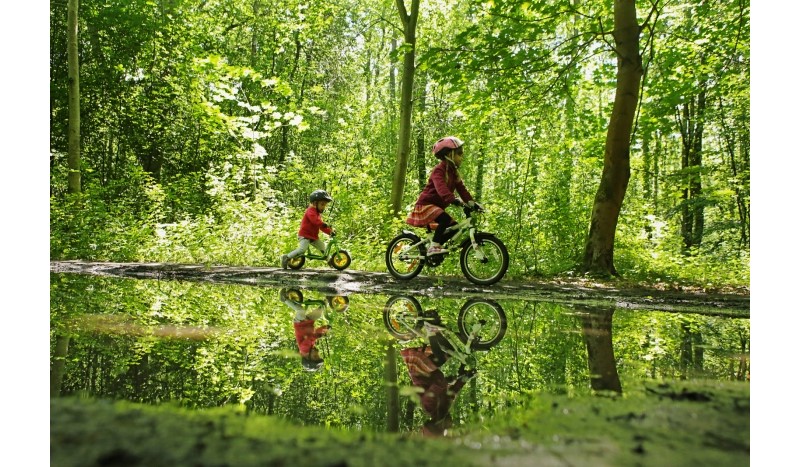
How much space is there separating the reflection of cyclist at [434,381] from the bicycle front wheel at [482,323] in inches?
10.7

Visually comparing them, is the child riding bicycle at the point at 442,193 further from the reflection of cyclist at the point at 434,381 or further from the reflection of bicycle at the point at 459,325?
the reflection of cyclist at the point at 434,381

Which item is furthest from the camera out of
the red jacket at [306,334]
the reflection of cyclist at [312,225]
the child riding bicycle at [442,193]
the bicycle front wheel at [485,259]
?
the reflection of cyclist at [312,225]

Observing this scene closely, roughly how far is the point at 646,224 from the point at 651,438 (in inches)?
440

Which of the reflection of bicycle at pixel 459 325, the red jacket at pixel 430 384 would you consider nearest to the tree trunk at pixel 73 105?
the reflection of bicycle at pixel 459 325

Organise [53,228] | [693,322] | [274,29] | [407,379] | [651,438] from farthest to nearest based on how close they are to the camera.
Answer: [274,29], [53,228], [693,322], [407,379], [651,438]

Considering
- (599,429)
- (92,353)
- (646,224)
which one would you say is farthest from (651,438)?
(646,224)

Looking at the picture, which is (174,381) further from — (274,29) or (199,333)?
(274,29)

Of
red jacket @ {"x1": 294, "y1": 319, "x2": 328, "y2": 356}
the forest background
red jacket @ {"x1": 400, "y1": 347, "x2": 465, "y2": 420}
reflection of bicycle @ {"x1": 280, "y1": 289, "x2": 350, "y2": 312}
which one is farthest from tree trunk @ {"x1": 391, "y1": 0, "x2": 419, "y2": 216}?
red jacket @ {"x1": 400, "y1": 347, "x2": 465, "y2": 420}

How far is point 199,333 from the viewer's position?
11.2ft

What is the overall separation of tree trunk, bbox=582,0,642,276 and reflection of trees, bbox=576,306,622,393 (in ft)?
10.6

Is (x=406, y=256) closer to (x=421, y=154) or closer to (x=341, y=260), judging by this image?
(x=341, y=260)

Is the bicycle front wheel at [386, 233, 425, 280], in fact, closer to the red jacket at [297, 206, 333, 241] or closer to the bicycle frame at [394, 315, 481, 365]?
the red jacket at [297, 206, 333, 241]

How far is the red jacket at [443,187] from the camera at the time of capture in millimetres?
7305

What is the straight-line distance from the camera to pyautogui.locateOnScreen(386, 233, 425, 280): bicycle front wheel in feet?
25.5
